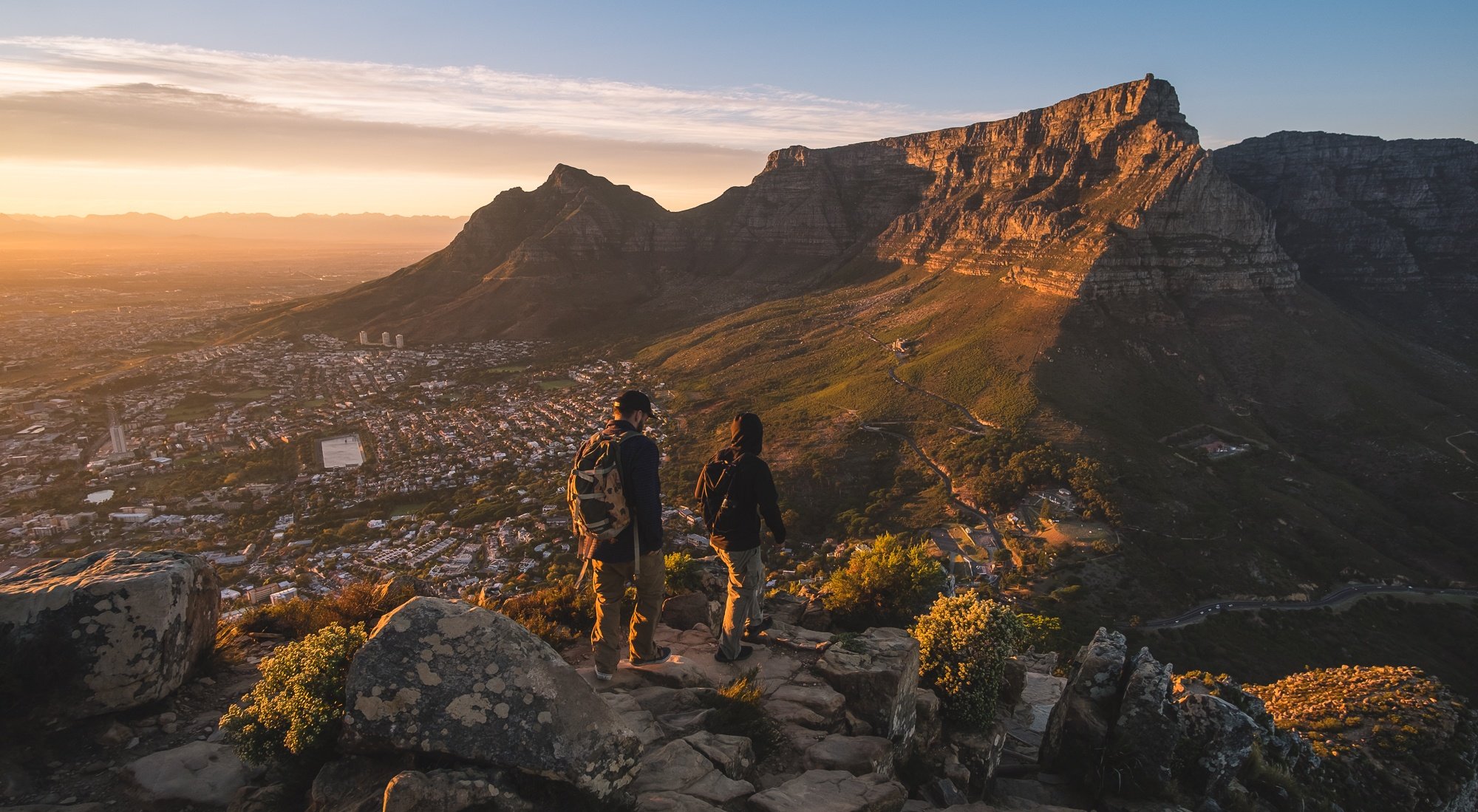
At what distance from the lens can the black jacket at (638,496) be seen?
282 inches

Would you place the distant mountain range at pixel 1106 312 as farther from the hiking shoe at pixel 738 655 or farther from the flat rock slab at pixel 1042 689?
the hiking shoe at pixel 738 655

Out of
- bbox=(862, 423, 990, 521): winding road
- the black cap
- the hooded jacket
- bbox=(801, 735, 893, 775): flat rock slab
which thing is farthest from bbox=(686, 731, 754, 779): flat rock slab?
bbox=(862, 423, 990, 521): winding road

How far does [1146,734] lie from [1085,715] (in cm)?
62

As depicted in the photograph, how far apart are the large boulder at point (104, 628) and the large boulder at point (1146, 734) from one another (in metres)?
10.1

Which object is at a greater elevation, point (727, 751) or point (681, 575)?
point (727, 751)

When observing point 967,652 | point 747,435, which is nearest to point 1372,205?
point 967,652

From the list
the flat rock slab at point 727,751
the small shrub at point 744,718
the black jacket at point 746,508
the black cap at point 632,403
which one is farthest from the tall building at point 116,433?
the flat rock slab at point 727,751

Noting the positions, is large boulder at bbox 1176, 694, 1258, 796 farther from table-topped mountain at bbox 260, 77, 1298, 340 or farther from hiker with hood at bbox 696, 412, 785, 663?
table-topped mountain at bbox 260, 77, 1298, 340

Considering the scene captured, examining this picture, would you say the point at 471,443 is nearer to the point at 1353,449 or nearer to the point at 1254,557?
the point at 1254,557

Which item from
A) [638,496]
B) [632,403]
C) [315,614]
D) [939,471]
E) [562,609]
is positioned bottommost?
[939,471]

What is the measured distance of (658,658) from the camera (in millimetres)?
8008

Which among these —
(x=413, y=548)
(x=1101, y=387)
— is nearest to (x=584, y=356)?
(x=413, y=548)

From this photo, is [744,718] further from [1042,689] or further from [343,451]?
[343,451]

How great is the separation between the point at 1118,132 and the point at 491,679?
265 ft
